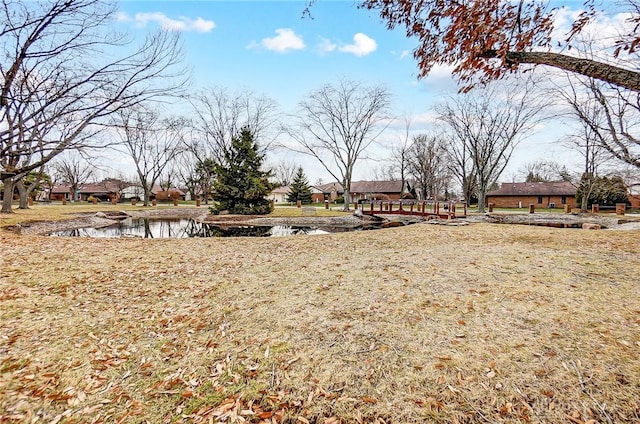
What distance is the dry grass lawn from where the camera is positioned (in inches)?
95.4

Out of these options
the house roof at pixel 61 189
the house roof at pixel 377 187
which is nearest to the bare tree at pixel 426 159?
the house roof at pixel 377 187

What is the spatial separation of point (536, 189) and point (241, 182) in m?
38.7

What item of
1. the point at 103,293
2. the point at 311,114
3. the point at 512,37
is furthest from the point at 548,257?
the point at 311,114

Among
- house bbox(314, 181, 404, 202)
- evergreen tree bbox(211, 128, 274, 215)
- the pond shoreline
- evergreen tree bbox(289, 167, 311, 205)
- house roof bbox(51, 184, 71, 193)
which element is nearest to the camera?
the pond shoreline

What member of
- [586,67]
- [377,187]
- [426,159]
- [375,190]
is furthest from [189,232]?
[377,187]

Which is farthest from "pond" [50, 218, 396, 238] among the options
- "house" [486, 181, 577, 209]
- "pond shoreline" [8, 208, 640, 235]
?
"house" [486, 181, 577, 209]

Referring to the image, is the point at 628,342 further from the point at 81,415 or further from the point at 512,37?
the point at 81,415

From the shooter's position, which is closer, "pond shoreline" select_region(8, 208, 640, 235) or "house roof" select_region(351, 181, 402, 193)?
"pond shoreline" select_region(8, 208, 640, 235)

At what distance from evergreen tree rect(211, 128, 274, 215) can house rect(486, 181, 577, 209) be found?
33.0 meters

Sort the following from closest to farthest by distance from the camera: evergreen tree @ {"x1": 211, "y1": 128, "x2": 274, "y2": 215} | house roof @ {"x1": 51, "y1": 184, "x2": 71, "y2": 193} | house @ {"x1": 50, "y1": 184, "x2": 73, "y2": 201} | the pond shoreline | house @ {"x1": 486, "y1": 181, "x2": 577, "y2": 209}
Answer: the pond shoreline, evergreen tree @ {"x1": 211, "y1": 128, "x2": 274, "y2": 215}, house @ {"x1": 486, "y1": 181, "x2": 577, "y2": 209}, house @ {"x1": 50, "y1": 184, "x2": 73, "y2": 201}, house roof @ {"x1": 51, "y1": 184, "x2": 71, "y2": 193}

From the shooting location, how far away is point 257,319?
3.77m

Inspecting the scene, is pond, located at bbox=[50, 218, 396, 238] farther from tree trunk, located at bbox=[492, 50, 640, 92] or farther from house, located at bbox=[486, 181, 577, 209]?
house, located at bbox=[486, 181, 577, 209]

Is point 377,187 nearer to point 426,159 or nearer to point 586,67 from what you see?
point 426,159

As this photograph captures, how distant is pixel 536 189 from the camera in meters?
40.7
